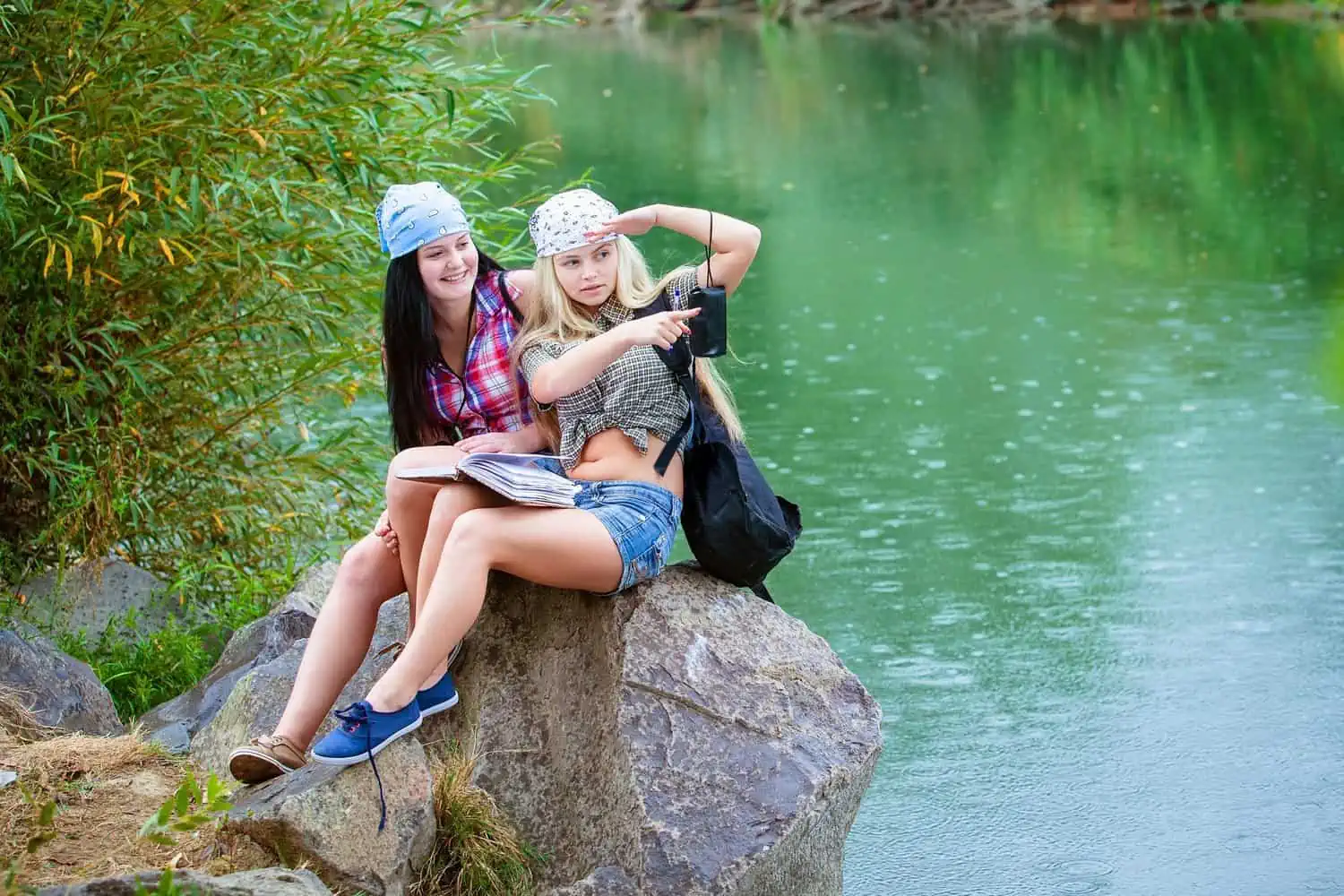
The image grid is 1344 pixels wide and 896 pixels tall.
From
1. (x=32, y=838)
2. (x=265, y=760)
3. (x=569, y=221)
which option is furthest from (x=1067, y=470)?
(x=32, y=838)

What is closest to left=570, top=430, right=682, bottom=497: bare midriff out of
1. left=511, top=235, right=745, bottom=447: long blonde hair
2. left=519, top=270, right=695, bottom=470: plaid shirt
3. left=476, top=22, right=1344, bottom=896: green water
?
left=519, top=270, right=695, bottom=470: plaid shirt

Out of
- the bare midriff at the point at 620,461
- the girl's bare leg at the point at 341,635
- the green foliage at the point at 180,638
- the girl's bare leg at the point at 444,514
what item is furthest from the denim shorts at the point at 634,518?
the green foliage at the point at 180,638

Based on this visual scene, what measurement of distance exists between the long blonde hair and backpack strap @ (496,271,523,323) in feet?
0.27

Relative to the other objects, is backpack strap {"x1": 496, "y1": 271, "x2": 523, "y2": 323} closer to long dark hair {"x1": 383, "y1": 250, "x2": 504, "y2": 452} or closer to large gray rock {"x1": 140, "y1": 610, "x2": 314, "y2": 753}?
long dark hair {"x1": 383, "y1": 250, "x2": 504, "y2": 452}

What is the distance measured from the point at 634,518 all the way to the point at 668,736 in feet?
1.30

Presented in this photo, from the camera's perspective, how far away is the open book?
3098mm

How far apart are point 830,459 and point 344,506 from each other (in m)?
2.01

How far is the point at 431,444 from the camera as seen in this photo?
11.6 feet

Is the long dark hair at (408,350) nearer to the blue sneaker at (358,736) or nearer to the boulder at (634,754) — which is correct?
the boulder at (634,754)

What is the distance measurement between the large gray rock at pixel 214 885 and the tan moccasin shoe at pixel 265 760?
17.4 inches

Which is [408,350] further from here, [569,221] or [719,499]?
[719,499]

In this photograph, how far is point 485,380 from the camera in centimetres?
352

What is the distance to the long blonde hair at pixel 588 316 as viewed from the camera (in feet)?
11.0

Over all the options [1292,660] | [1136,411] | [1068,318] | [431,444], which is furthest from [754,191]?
[431,444]
